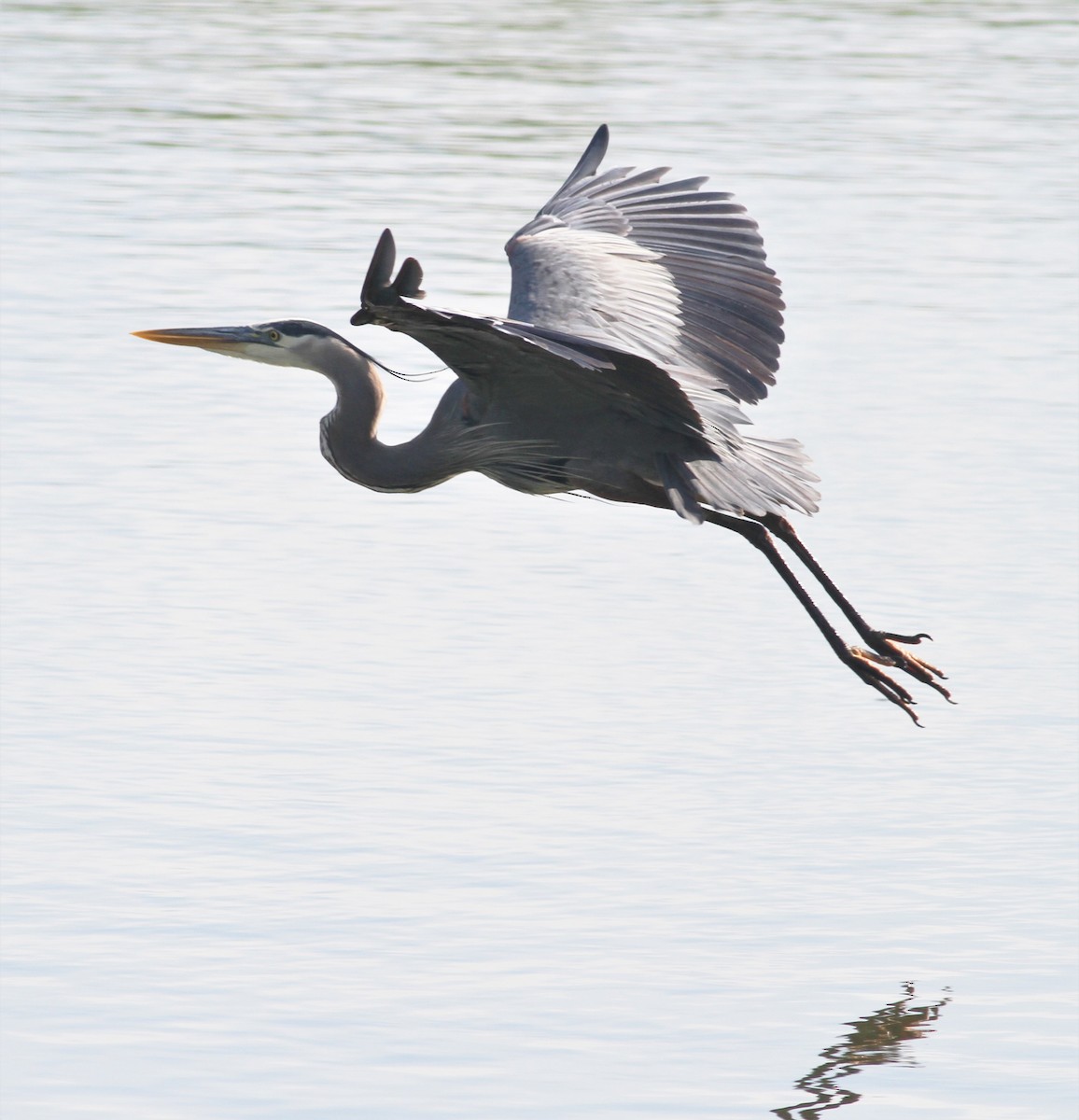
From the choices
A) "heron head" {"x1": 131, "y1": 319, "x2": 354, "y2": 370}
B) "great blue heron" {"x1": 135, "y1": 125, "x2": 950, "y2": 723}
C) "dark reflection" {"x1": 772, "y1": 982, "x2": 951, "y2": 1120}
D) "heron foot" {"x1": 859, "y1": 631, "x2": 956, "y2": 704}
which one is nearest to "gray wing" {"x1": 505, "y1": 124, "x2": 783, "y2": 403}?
"great blue heron" {"x1": 135, "y1": 125, "x2": 950, "y2": 723}

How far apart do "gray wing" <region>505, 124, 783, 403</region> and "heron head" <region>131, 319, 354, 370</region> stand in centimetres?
53

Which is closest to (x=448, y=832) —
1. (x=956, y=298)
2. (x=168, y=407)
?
(x=168, y=407)

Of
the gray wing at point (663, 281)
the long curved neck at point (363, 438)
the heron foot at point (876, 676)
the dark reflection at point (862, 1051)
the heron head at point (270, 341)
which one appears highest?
the gray wing at point (663, 281)

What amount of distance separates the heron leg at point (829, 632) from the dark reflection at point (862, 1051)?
127 cm

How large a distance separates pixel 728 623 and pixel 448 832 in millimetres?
1985

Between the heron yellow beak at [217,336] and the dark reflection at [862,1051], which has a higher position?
the heron yellow beak at [217,336]

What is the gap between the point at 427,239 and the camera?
496 inches

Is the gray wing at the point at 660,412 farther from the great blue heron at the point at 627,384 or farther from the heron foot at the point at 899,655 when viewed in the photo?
the heron foot at the point at 899,655

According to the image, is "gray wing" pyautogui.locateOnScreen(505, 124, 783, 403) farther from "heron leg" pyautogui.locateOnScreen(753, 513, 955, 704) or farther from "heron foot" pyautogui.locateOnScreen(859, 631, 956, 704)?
"heron foot" pyautogui.locateOnScreen(859, 631, 956, 704)

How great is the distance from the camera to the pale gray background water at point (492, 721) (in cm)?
525

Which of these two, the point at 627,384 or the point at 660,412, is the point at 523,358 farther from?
the point at 660,412

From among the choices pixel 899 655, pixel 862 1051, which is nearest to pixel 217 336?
pixel 899 655

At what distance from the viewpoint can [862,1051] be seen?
17.4 ft

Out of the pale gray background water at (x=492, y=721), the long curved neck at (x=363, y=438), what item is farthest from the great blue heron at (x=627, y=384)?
the pale gray background water at (x=492, y=721)
